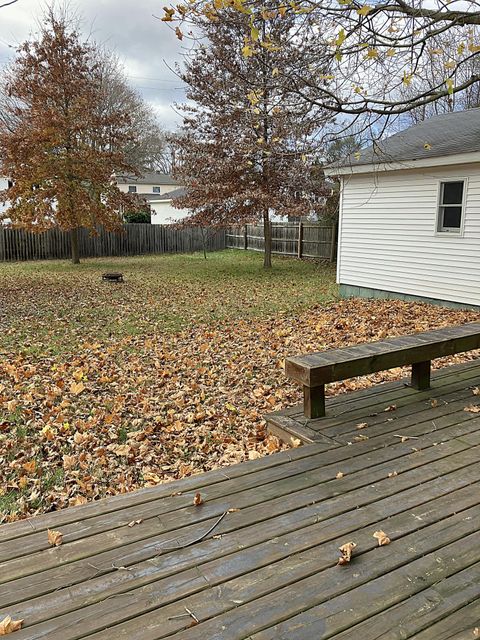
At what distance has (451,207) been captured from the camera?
31.0 feet

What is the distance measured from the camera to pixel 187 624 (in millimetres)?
1815

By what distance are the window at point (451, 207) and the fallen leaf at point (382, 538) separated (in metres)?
8.27

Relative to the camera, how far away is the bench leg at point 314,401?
3.71 m

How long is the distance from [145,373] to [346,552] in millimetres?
4057

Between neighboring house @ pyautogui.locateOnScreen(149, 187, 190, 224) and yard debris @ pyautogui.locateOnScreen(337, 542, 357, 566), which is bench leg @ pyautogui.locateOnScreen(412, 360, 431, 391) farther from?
neighboring house @ pyautogui.locateOnScreen(149, 187, 190, 224)

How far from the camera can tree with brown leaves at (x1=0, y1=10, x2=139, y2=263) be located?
14906 millimetres

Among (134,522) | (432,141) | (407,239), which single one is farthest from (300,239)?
(134,522)

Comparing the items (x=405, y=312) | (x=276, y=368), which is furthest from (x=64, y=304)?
(x=405, y=312)

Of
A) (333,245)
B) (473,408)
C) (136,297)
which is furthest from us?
(333,245)

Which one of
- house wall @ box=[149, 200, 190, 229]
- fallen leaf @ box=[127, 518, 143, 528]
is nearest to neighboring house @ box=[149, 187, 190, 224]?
house wall @ box=[149, 200, 190, 229]

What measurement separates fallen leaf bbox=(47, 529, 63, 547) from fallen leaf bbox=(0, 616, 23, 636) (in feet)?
1.57

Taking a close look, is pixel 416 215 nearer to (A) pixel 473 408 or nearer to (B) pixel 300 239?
(A) pixel 473 408

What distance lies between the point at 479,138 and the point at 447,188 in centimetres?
104

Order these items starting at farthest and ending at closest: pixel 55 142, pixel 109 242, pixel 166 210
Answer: pixel 166 210
pixel 109 242
pixel 55 142
